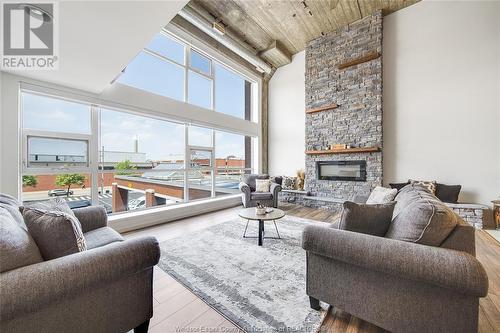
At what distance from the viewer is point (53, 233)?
1.11 meters

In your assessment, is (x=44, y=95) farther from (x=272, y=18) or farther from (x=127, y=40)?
(x=272, y=18)

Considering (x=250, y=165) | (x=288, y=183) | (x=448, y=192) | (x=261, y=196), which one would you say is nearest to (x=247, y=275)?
(x=261, y=196)

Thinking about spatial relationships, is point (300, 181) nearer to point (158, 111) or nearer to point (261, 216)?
point (261, 216)

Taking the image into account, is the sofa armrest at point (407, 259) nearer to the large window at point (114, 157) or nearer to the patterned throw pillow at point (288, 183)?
the large window at point (114, 157)

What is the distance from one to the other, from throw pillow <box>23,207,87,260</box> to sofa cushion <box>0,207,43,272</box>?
34mm

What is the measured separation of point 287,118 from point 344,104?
179 cm

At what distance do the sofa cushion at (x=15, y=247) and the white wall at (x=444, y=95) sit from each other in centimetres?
553

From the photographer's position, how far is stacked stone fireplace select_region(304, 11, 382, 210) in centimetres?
455

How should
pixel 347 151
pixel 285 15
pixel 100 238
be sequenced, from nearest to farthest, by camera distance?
pixel 100 238 → pixel 285 15 → pixel 347 151

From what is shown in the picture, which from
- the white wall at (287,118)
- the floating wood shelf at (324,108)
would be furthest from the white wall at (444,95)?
the white wall at (287,118)

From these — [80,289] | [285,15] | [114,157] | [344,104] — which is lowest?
[80,289]

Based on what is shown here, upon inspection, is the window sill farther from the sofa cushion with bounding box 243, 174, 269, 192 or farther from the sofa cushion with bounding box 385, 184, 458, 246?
the sofa cushion with bounding box 385, 184, 458, 246

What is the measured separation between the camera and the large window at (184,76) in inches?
155

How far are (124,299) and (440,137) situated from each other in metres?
5.50
